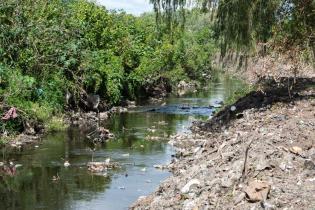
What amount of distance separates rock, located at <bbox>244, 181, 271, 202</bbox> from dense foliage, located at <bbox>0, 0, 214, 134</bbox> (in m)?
9.19

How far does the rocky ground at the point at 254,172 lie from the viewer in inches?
332

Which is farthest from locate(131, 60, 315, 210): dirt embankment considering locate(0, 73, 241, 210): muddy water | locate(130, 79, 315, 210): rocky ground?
locate(0, 73, 241, 210): muddy water

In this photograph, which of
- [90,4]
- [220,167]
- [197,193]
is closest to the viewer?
[197,193]

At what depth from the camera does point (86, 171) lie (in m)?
14.7

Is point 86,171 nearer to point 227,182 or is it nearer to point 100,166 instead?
point 100,166

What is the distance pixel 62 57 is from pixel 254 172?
54.0 feet

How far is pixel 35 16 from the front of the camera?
79.9 ft

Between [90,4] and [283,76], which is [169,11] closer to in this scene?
[283,76]

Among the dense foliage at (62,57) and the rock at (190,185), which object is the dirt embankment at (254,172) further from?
the dense foliage at (62,57)

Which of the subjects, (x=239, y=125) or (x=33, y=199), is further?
(x=239, y=125)

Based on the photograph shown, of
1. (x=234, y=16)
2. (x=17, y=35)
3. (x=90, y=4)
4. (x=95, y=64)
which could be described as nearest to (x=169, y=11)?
(x=234, y=16)

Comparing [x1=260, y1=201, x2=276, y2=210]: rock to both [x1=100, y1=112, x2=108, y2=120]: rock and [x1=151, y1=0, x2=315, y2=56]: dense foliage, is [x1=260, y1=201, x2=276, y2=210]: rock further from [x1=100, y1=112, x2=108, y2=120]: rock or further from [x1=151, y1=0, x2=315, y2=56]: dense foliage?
[x1=100, y1=112, x2=108, y2=120]: rock

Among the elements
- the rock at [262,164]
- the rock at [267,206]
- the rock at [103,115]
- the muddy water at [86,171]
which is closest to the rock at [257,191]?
the rock at [267,206]

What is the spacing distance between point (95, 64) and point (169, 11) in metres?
10.6
